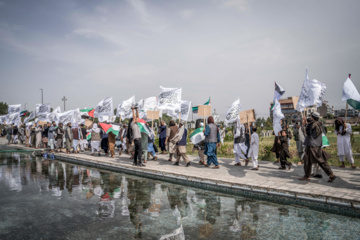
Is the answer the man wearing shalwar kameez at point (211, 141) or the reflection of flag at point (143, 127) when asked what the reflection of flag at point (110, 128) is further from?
the man wearing shalwar kameez at point (211, 141)

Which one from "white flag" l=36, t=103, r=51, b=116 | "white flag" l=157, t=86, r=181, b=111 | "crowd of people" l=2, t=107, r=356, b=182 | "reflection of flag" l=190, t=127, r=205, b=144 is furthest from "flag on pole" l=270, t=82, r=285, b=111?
"white flag" l=36, t=103, r=51, b=116

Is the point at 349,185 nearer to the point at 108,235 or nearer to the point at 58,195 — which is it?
the point at 108,235

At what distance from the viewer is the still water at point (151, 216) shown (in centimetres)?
408

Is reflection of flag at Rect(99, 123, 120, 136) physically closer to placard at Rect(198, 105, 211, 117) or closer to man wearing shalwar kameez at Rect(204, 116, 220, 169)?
placard at Rect(198, 105, 211, 117)

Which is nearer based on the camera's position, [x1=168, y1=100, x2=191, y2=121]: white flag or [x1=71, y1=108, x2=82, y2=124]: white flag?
[x1=168, y1=100, x2=191, y2=121]: white flag

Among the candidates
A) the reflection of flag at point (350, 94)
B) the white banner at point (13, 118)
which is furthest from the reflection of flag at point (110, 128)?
the white banner at point (13, 118)

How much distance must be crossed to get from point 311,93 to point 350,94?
3.63ft

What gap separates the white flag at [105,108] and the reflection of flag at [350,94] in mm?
11136

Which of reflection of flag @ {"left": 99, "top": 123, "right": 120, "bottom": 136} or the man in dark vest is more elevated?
reflection of flag @ {"left": 99, "top": 123, "right": 120, "bottom": 136}

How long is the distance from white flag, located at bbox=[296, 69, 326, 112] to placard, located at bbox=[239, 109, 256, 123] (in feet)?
5.53

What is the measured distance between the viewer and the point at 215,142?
9555mm

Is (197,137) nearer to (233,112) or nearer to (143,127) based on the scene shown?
(233,112)

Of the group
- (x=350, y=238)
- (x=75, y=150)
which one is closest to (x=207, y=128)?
(x=350, y=238)

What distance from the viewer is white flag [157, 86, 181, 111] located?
11688mm
